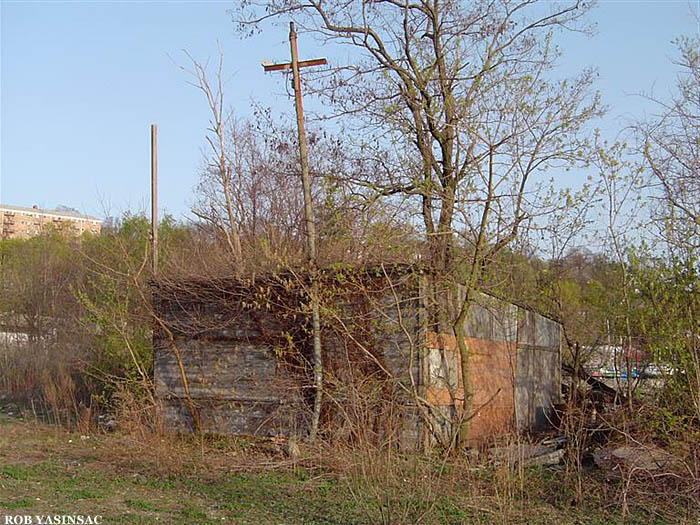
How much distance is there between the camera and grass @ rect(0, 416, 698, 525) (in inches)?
271

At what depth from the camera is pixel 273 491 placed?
841cm

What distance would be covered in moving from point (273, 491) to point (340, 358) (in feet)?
10.6

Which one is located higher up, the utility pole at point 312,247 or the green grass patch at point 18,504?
the utility pole at point 312,247

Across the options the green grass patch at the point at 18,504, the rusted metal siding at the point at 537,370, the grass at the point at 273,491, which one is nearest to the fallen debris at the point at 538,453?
the grass at the point at 273,491

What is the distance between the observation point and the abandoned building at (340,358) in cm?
1044

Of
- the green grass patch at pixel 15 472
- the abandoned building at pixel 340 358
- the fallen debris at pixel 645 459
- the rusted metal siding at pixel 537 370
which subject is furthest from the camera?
the rusted metal siding at pixel 537 370

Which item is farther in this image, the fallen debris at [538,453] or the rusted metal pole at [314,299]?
the rusted metal pole at [314,299]

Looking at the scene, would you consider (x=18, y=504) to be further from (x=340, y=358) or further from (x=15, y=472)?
(x=340, y=358)

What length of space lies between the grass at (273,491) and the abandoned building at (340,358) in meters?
1.18

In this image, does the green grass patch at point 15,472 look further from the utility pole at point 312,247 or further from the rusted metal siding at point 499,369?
the rusted metal siding at point 499,369

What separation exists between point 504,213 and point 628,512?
159 inches

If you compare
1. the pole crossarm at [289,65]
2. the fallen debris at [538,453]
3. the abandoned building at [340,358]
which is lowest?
the fallen debris at [538,453]

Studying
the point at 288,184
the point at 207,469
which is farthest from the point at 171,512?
the point at 288,184

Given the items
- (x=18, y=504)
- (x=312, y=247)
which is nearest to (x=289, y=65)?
(x=312, y=247)
